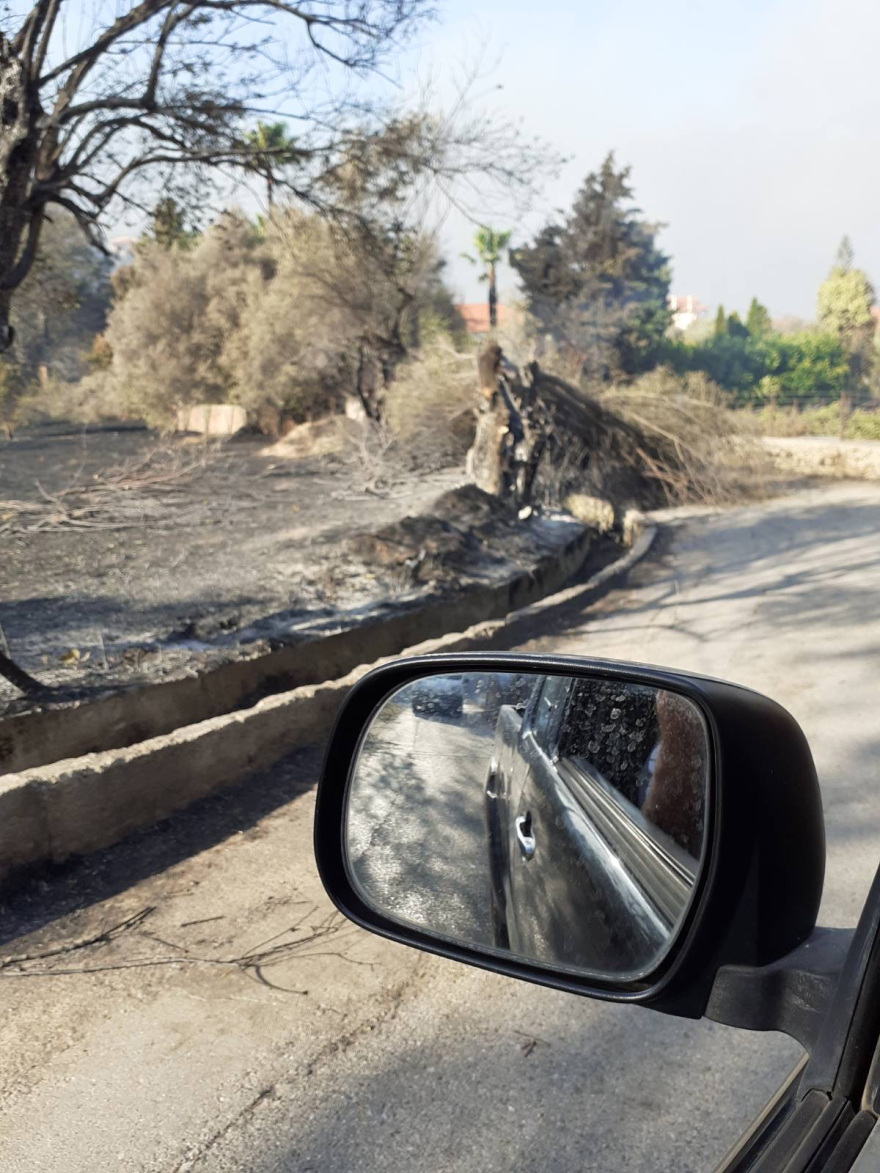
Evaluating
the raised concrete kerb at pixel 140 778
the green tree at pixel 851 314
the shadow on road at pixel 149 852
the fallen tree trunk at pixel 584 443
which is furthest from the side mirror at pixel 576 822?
the green tree at pixel 851 314

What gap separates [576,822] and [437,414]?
52.3 feet

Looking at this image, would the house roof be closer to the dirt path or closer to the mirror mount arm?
the dirt path

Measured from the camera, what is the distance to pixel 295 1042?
311 centimetres

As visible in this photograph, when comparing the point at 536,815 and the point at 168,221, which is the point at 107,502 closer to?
the point at 168,221

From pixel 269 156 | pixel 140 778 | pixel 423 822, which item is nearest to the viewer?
pixel 423 822

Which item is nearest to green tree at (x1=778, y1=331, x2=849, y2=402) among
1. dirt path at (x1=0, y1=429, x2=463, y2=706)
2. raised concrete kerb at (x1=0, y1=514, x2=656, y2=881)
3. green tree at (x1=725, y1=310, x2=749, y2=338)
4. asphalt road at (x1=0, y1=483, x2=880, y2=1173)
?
green tree at (x1=725, y1=310, x2=749, y2=338)

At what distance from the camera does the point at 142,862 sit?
14.4 ft

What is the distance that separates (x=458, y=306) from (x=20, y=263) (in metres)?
28.7

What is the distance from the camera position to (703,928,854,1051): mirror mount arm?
106 cm

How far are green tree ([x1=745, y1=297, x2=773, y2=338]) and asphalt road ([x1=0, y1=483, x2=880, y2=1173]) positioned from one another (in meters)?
54.2

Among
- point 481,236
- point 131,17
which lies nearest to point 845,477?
point 131,17

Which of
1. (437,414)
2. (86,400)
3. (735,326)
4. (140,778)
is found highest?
(735,326)

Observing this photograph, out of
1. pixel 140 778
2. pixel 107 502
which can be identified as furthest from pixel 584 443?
pixel 140 778

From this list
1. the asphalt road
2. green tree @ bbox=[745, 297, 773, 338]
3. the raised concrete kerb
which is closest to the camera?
the asphalt road
